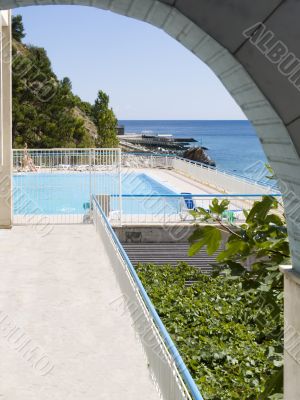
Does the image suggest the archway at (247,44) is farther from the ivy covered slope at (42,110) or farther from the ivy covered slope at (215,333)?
the ivy covered slope at (42,110)

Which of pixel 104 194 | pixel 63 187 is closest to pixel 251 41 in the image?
pixel 104 194

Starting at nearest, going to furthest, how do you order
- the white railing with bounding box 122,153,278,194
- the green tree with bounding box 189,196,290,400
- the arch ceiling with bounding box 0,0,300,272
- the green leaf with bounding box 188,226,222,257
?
the arch ceiling with bounding box 0,0,300,272 < the green leaf with bounding box 188,226,222,257 < the green tree with bounding box 189,196,290,400 < the white railing with bounding box 122,153,278,194

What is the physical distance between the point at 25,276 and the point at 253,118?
7648 mm

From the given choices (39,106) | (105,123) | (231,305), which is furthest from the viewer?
(105,123)

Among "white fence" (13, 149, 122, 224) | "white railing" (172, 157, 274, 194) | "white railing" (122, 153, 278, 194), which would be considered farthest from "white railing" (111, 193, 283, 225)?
"white railing" (172, 157, 274, 194)

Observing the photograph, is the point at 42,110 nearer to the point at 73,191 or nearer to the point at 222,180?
the point at 73,191

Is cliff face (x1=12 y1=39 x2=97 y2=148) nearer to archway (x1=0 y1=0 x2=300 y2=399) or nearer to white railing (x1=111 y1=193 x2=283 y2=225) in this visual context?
white railing (x1=111 y1=193 x2=283 y2=225)

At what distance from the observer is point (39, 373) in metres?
5.44

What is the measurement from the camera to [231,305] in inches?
353

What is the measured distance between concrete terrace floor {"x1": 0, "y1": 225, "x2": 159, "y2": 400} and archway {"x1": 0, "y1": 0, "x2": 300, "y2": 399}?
362 cm

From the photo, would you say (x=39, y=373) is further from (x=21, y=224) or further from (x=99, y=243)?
(x=21, y=224)

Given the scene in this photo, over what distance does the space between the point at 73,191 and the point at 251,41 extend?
69.0ft

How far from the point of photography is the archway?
174 centimetres

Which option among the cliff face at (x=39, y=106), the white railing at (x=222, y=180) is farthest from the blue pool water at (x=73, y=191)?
the cliff face at (x=39, y=106)
